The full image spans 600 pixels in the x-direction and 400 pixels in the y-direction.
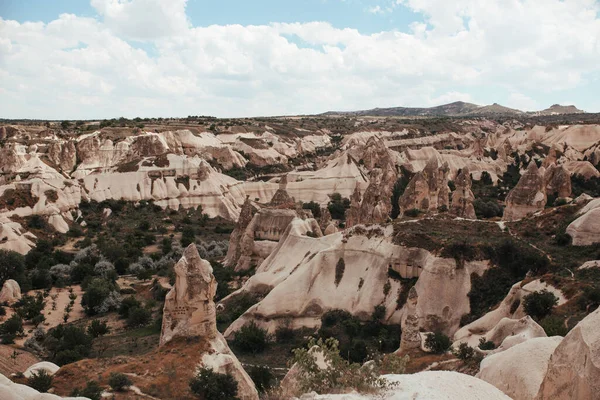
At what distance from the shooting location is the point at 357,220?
36.0 m

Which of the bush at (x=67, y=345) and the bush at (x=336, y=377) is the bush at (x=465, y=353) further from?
the bush at (x=67, y=345)

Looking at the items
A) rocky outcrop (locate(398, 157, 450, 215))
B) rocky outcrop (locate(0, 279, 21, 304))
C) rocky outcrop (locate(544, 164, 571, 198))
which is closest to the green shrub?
rocky outcrop (locate(398, 157, 450, 215))

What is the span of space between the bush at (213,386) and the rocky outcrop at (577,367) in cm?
741

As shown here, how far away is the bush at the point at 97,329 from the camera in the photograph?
81.6 ft

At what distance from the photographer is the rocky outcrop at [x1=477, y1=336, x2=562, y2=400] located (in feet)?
33.9

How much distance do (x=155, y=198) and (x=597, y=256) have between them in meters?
41.7

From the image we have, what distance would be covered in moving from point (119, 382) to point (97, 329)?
529 inches

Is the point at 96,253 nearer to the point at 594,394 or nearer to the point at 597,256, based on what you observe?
the point at 597,256

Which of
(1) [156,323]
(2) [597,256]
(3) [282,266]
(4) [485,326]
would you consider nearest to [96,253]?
(1) [156,323]

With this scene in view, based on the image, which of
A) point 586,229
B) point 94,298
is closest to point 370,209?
point 586,229

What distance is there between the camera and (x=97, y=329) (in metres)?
25.0

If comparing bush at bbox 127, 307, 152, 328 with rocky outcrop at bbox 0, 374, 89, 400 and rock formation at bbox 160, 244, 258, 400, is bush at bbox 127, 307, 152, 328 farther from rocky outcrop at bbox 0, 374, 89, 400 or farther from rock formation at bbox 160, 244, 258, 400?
rocky outcrop at bbox 0, 374, 89, 400

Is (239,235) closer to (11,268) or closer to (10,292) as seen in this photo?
(10,292)

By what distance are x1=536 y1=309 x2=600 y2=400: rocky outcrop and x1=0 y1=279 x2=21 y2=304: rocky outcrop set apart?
95.9 feet
